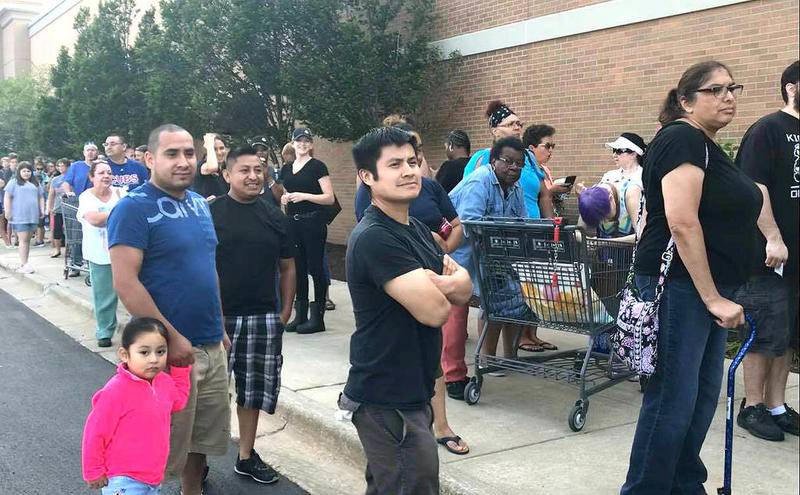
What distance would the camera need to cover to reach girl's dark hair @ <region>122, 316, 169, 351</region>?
3479 mm

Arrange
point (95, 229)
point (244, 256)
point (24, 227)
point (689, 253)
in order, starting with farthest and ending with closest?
point (24, 227)
point (95, 229)
point (244, 256)
point (689, 253)

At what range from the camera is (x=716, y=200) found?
340 centimetres

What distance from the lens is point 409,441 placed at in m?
2.93

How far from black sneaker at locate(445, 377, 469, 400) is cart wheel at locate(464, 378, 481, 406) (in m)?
0.07

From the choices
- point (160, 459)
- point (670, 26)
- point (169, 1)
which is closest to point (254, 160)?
point (160, 459)

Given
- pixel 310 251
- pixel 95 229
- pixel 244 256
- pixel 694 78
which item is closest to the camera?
pixel 694 78

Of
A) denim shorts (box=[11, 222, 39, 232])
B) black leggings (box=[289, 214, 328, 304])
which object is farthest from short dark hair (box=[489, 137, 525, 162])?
denim shorts (box=[11, 222, 39, 232])

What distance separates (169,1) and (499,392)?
46.0ft

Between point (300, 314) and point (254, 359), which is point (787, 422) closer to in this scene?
point (254, 359)

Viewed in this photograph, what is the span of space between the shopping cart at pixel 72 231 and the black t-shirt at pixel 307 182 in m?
4.25

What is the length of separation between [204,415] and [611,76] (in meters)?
8.03

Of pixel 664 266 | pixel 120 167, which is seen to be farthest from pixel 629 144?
Result: pixel 120 167

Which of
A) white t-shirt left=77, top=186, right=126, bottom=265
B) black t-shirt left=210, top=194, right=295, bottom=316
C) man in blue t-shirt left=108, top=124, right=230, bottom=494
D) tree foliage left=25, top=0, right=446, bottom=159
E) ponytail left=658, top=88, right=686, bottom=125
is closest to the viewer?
man in blue t-shirt left=108, top=124, right=230, bottom=494

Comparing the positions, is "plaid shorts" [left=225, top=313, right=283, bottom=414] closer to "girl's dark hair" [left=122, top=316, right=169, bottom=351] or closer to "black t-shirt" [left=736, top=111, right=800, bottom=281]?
"girl's dark hair" [left=122, top=316, right=169, bottom=351]
